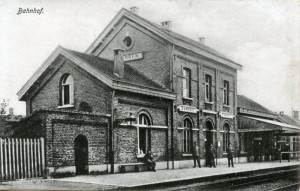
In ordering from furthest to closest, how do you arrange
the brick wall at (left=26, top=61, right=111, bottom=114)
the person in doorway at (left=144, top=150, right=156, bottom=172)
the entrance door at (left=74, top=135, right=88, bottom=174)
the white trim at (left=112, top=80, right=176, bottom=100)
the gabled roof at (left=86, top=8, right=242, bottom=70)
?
the gabled roof at (left=86, top=8, right=242, bottom=70) < the person in doorway at (left=144, top=150, right=156, bottom=172) < the brick wall at (left=26, top=61, right=111, bottom=114) < the white trim at (left=112, top=80, right=176, bottom=100) < the entrance door at (left=74, top=135, right=88, bottom=174)

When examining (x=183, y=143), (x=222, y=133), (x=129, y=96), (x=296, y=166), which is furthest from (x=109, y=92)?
(x=296, y=166)

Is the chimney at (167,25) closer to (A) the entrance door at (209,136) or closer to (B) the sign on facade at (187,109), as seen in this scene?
(B) the sign on facade at (187,109)

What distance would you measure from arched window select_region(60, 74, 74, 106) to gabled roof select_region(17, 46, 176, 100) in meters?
1.02

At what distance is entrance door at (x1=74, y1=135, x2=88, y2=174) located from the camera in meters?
16.6

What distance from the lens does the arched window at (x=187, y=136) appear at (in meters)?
23.1

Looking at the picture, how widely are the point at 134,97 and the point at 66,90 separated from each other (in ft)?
11.1

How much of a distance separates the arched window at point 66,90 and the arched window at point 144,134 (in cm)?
340

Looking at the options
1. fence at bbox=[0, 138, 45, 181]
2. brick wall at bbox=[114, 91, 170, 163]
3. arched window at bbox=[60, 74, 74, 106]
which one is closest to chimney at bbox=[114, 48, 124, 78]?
brick wall at bbox=[114, 91, 170, 163]

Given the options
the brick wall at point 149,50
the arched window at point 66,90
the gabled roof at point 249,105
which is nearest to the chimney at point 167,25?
the brick wall at point 149,50

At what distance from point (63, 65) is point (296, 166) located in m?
14.9

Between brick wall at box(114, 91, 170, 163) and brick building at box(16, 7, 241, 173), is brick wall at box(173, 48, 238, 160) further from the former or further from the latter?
brick wall at box(114, 91, 170, 163)

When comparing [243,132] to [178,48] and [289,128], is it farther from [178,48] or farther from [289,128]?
[178,48]

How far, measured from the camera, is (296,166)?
25188mm

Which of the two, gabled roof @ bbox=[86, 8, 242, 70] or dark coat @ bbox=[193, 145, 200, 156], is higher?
gabled roof @ bbox=[86, 8, 242, 70]
